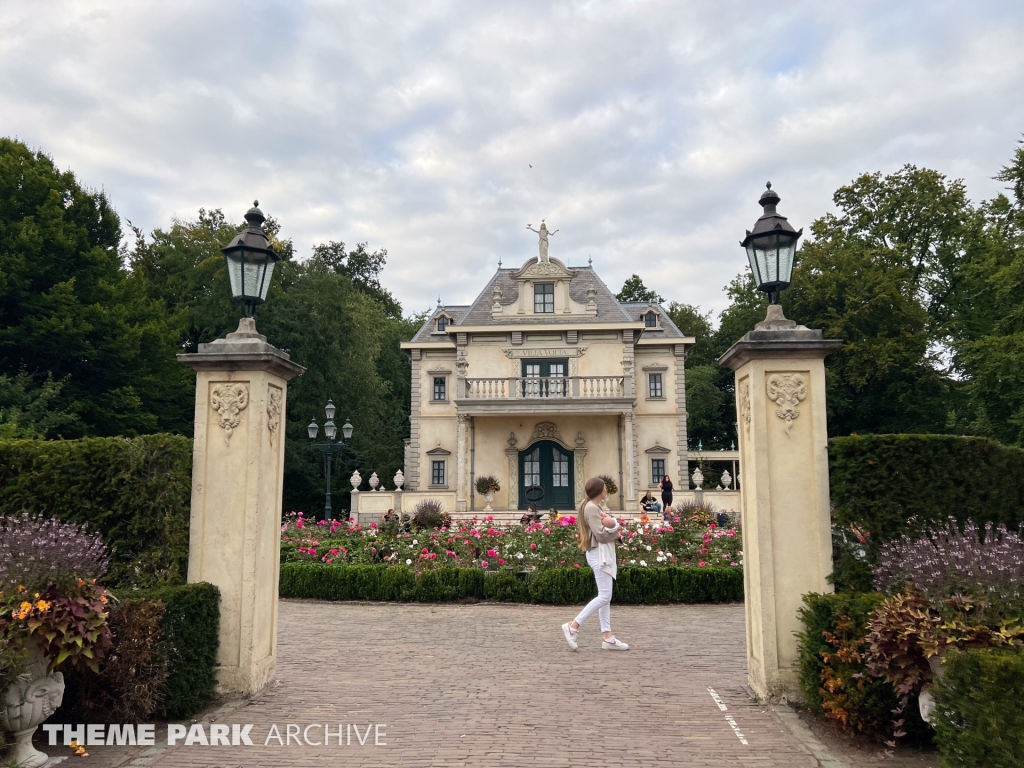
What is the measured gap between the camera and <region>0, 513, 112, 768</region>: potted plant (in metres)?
3.87

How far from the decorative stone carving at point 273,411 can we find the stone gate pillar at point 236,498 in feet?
0.12

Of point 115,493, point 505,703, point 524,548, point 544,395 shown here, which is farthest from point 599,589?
point 544,395

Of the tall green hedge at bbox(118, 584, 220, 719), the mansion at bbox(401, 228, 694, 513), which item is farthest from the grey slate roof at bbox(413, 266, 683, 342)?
the tall green hedge at bbox(118, 584, 220, 719)

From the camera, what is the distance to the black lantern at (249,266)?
20.4 ft

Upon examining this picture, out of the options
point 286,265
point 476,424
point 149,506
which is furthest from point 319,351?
point 149,506

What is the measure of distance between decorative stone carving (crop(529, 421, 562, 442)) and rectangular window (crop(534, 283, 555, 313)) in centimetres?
464

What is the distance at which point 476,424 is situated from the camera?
27.7 meters

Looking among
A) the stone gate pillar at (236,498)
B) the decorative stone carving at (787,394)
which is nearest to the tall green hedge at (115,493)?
the stone gate pillar at (236,498)

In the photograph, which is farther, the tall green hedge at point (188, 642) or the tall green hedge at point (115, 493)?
the tall green hedge at point (115, 493)

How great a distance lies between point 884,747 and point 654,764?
5.00ft

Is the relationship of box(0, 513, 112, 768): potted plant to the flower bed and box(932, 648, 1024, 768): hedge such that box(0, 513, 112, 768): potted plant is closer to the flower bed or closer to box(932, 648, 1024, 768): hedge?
box(932, 648, 1024, 768): hedge

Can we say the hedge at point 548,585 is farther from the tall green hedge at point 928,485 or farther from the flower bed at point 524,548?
the tall green hedge at point 928,485

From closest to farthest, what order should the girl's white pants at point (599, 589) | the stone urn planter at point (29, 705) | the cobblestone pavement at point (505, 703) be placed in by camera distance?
the stone urn planter at point (29, 705) → the cobblestone pavement at point (505, 703) → the girl's white pants at point (599, 589)

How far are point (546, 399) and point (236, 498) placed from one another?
69.1ft
